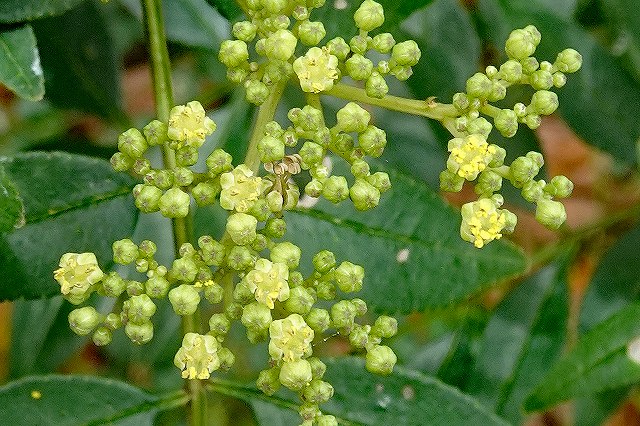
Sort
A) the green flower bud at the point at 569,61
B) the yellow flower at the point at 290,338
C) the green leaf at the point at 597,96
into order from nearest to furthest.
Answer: the yellow flower at the point at 290,338, the green flower bud at the point at 569,61, the green leaf at the point at 597,96

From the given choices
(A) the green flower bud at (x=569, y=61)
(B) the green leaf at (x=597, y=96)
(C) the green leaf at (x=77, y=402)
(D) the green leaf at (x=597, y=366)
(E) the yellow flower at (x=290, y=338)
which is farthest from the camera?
(B) the green leaf at (x=597, y=96)

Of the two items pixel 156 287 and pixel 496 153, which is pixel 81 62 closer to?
pixel 156 287

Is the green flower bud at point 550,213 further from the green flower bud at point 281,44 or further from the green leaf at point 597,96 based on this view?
the green leaf at point 597,96

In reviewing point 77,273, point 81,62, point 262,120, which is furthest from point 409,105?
point 81,62

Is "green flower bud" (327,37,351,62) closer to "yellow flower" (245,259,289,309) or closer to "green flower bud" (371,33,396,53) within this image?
"green flower bud" (371,33,396,53)

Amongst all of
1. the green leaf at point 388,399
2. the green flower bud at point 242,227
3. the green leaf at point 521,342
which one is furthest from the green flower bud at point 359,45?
the green leaf at point 521,342

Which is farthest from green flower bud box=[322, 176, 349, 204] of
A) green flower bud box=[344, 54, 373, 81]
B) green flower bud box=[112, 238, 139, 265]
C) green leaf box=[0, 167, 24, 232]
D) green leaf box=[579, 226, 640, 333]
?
green leaf box=[579, 226, 640, 333]

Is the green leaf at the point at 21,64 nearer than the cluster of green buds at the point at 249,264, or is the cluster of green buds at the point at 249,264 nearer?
the cluster of green buds at the point at 249,264
